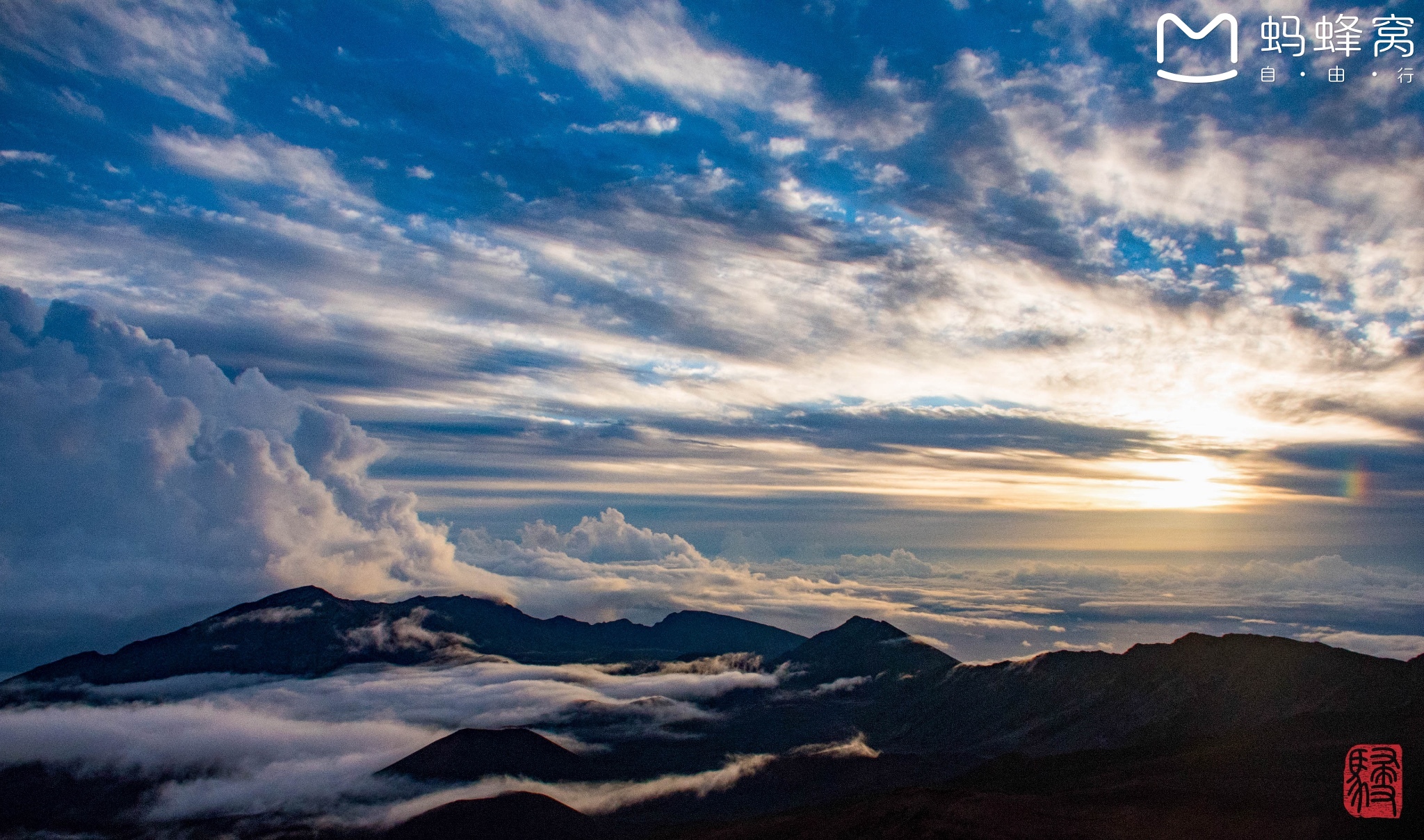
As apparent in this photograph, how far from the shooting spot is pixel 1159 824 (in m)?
126

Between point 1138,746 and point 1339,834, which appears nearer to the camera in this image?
point 1339,834

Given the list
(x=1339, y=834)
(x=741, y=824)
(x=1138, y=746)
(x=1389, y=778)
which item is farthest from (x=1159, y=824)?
(x=741, y=824)

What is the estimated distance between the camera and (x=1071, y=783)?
16688 cm

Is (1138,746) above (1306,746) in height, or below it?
below

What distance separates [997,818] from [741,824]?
75.0 m

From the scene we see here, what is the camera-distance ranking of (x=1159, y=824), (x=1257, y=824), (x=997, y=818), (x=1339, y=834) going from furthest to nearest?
1. (x=997, y=818)
2. (x=1159, y=824)
3. (x=1257, y=824)
4. (x=1339, y=834)

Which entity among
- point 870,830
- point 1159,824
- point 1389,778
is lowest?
point 870,830

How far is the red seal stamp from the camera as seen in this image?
4449 inches

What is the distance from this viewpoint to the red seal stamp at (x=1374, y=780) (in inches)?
4449

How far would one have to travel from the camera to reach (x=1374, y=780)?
408 ft

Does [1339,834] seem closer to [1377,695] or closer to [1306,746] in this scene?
[1306,746]

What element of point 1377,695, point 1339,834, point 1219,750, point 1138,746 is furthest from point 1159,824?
point 1377,695

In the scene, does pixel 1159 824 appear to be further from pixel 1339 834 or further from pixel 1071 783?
pixel 1071 783

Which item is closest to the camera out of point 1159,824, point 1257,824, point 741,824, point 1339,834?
point 1339,834
